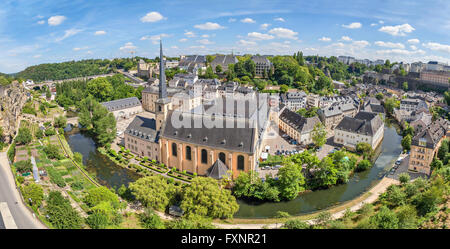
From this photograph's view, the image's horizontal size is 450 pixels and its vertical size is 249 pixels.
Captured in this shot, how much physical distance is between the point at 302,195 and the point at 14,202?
36.7 meters

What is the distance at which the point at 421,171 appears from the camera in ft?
155

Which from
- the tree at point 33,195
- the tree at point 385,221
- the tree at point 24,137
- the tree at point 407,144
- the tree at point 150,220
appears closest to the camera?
the tree at point 385,221

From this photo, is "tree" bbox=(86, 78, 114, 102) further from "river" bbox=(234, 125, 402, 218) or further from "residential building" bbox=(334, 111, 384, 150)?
"river" bbox=(234, 125, 402, 218)

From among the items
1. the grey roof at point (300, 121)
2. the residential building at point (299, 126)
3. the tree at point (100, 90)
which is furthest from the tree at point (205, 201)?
the tree at point (100, 90)

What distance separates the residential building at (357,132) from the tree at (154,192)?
39832 millimetres

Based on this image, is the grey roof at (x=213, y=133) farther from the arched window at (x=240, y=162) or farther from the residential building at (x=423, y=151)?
the residential building at (x=423, y=151)

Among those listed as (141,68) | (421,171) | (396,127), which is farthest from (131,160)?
(141,68)

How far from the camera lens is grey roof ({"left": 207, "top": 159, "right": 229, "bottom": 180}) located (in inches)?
1588

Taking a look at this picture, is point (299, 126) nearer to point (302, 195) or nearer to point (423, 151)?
point (423, 151)

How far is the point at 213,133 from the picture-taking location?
4350 centimetres

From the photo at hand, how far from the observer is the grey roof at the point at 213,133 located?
41.3m

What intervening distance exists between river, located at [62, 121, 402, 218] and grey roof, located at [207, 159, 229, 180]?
14.9 feet

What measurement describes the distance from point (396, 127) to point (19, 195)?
8562 centimetres
